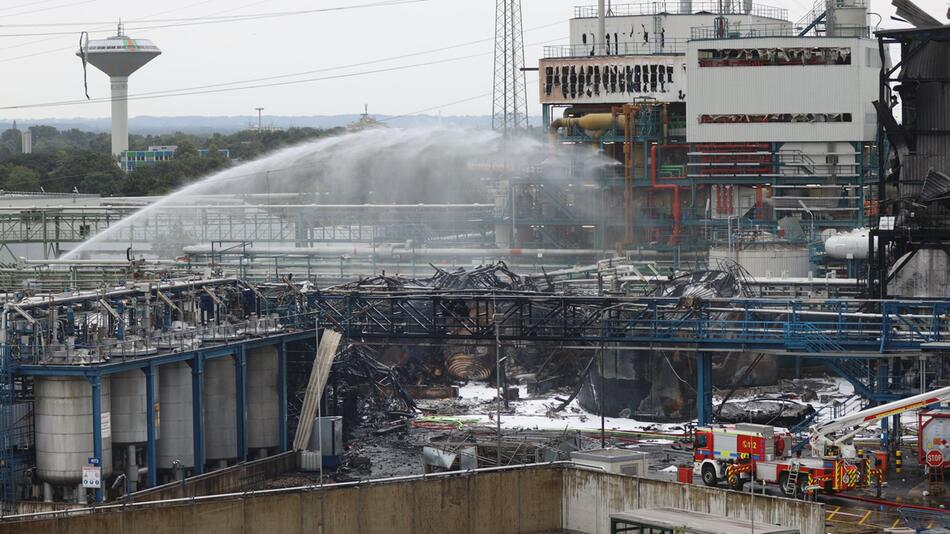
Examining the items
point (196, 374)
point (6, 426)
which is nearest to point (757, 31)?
point (196, 374)

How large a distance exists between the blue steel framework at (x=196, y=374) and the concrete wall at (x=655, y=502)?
13.7m

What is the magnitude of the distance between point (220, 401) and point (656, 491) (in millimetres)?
18939

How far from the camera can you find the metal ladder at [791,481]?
45781mm

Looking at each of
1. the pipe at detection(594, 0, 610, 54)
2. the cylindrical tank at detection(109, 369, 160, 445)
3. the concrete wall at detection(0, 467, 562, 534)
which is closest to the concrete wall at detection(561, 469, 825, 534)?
the concrete wall at detection(0, 467, 562, 534)

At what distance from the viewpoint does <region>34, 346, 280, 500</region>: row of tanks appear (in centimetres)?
4656

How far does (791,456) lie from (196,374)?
743 inches

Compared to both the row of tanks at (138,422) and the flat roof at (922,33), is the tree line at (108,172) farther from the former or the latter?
the flat roof at (922,33)

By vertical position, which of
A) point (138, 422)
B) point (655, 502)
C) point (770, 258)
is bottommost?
point (655, 502)

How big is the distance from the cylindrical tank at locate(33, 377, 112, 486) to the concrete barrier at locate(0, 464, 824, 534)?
25.8ft

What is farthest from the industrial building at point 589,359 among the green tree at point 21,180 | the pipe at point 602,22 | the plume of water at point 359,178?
the green tree at point 21,180

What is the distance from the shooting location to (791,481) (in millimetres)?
45938

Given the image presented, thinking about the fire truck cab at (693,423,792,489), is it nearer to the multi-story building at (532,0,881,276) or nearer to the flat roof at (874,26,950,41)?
the flat roof at (874,26,950,41)

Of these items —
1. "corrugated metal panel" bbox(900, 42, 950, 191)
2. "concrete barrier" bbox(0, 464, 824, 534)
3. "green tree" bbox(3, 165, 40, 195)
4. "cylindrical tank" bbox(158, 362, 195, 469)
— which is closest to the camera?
"concrete barrier" bbox(0, 464, 824, 534)

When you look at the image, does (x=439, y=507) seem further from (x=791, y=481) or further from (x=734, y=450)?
(x=791, y=481)
